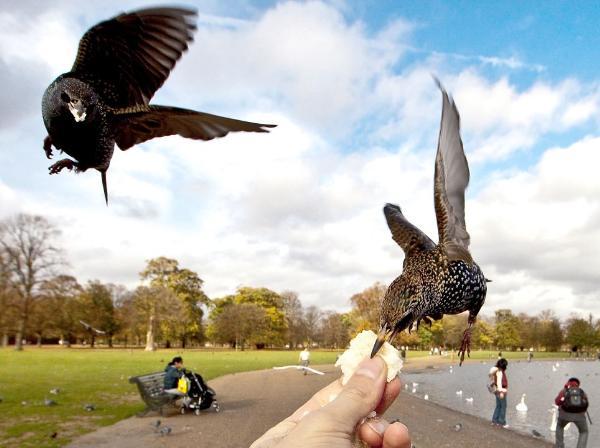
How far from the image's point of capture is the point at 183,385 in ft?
59.7

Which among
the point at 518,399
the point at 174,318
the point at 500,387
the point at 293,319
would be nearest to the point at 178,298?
the point at 174,318

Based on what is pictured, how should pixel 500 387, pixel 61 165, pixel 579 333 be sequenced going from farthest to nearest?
pixel 579 333 < pixel 500 387 < pixel 61 165

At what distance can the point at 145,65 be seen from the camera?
129cm

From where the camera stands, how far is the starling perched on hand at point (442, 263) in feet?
6.86

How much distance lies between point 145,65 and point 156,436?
50.2ft

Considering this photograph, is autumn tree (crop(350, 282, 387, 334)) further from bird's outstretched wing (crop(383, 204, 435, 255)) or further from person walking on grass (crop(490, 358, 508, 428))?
person walking on grass (crop(490, 358, 508, 428))

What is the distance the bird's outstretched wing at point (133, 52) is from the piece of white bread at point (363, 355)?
1449 mm

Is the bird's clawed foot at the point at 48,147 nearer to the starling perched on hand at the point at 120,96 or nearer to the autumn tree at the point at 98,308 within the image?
the starling perched on hand at the point at 120,96

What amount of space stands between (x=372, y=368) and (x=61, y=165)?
5.02 feet

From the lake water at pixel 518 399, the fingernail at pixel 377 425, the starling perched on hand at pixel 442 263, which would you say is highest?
the starling perched on hand at pixel 442 263

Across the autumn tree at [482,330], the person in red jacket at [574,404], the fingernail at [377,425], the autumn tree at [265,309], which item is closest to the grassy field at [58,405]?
the autumn tree at [482,330]

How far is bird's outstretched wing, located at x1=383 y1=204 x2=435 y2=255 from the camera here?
2.67 m

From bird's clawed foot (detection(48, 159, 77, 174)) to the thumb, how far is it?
1.49 metres

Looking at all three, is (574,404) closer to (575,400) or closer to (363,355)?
(575,400)
